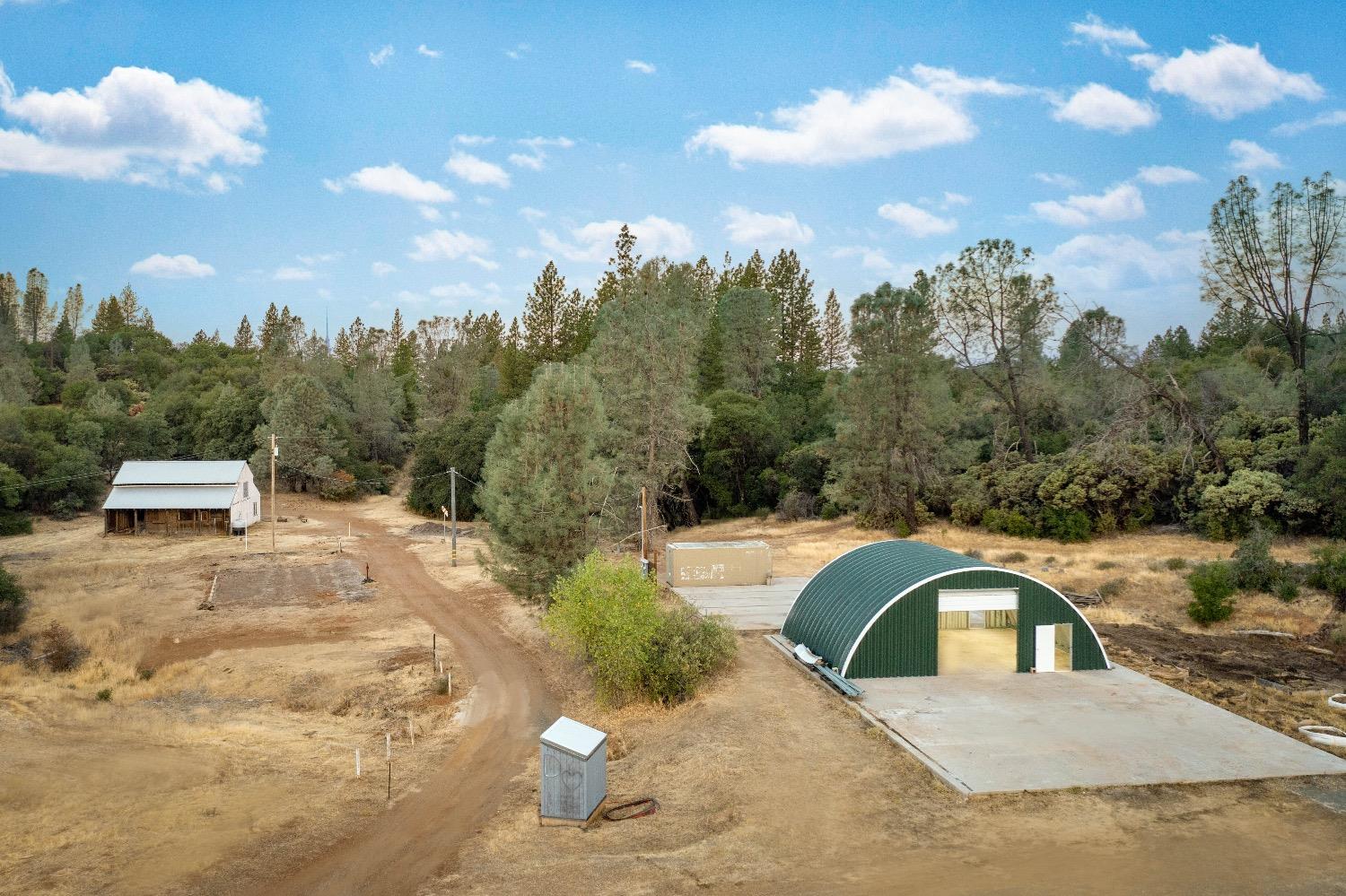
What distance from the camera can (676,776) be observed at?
15617mm

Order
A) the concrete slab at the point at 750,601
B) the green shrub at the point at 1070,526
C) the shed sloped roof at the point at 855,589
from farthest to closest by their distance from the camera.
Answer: the green shrub at the point at 1070,526 < the concrete slab at the point at 750,601 < the shed sloped roof at the point at 855,589

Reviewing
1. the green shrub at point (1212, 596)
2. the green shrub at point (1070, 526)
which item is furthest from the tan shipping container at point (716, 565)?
the green shrub at point (1070, 526)

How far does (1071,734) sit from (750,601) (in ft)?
48.9

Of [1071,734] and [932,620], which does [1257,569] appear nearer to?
[932,620]

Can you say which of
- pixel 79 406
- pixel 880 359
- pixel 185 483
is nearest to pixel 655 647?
pixel 880 359

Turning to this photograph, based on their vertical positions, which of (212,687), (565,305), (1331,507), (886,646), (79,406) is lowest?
(212,687)

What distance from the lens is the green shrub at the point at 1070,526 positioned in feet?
138

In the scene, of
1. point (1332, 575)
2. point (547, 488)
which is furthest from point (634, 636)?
point (1332, 575)

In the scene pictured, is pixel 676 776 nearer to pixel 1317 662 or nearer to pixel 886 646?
pixel 886 646

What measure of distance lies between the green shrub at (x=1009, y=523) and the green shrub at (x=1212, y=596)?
14.5 meters

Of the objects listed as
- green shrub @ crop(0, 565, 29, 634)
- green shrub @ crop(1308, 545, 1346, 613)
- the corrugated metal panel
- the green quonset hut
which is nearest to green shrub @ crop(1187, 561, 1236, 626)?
green shrub @ crop(1308, 545, 1346, 613)

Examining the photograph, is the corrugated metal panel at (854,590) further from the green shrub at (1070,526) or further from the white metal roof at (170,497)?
the white metal roof at (170,497)

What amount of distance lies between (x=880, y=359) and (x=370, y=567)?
28954 mm

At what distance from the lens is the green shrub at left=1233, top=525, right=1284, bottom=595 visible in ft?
96.5
